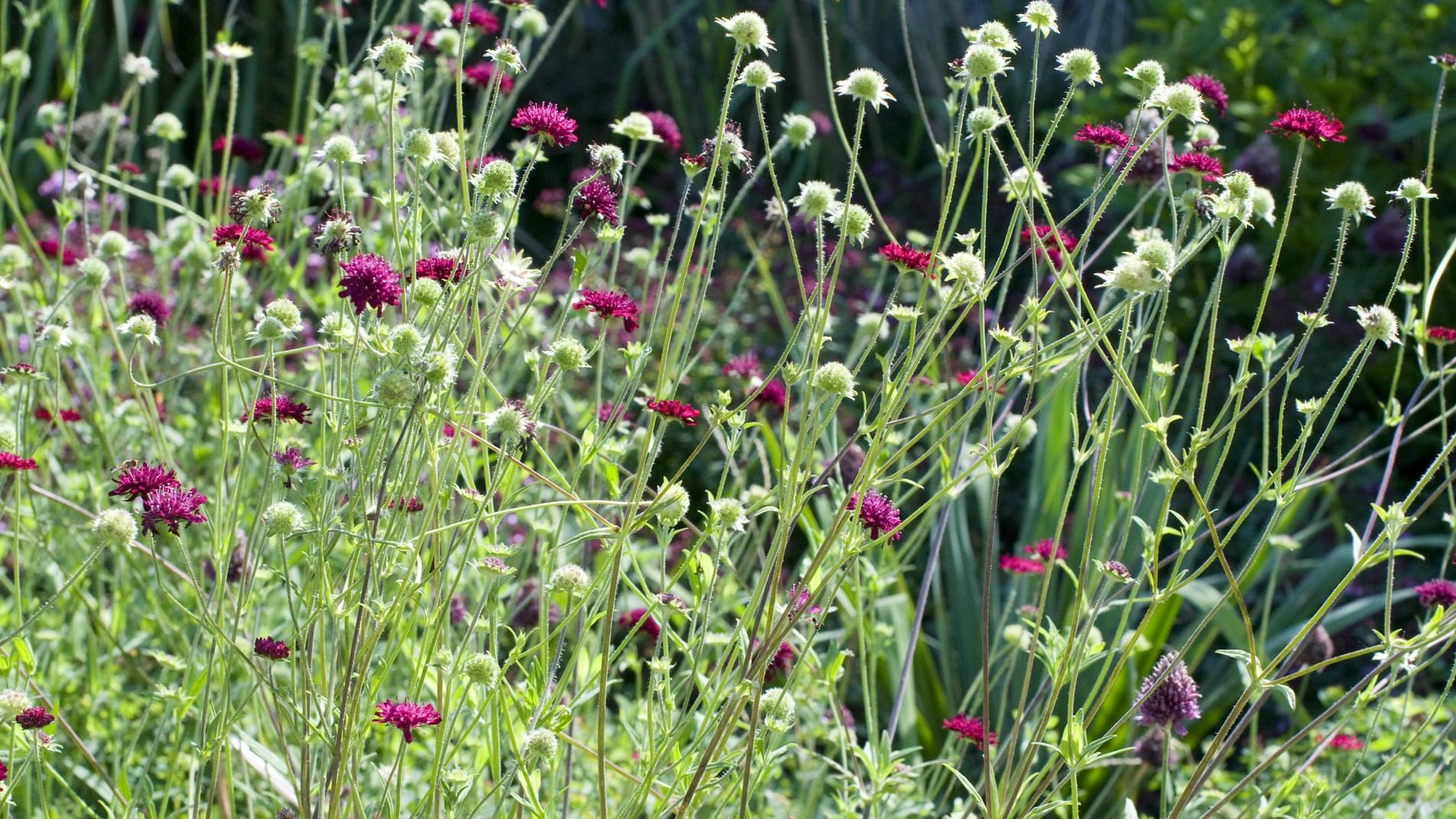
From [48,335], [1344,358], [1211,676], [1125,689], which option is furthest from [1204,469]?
[48,335]

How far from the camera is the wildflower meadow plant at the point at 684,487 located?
1371 mm

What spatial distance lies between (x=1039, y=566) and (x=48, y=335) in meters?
1.44

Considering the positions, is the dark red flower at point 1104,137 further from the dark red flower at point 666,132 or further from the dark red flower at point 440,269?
the dark red flower at point 440,269

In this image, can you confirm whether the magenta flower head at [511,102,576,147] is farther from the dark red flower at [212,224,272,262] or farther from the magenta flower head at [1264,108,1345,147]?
the magenta flower head at [1264,108,1345,147]

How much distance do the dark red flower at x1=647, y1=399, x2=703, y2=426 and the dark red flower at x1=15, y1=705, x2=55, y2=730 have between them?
2.38 feet

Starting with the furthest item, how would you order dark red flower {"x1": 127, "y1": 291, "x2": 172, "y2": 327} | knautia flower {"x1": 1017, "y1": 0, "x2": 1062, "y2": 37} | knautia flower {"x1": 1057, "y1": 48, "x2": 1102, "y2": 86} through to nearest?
dark red flower {"x1": 127, "y1": 291, "x2": 172, "y2": 327}, knautia flower {"x1": 1057, "y1": 48, "x2": 1102, "y2": 86}, knautia flower {"x1": 1017, "y1": 0, "x2": 1062, "y2": 37}

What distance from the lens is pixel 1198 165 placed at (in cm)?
168

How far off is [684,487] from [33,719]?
1250mm

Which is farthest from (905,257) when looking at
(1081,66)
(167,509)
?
(167,509)

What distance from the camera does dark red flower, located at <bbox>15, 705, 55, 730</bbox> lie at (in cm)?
144

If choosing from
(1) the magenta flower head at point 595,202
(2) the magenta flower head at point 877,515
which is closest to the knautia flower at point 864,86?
(1) the magenta flower head at point 595,202

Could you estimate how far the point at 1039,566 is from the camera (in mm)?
2141

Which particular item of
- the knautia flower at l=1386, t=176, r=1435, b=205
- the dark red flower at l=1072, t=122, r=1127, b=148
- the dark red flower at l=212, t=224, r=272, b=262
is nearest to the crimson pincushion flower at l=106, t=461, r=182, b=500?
the dark red flower at l=212, t=224, r=272, b=262

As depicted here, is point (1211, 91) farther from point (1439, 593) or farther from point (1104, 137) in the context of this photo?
point (1439, 593)
